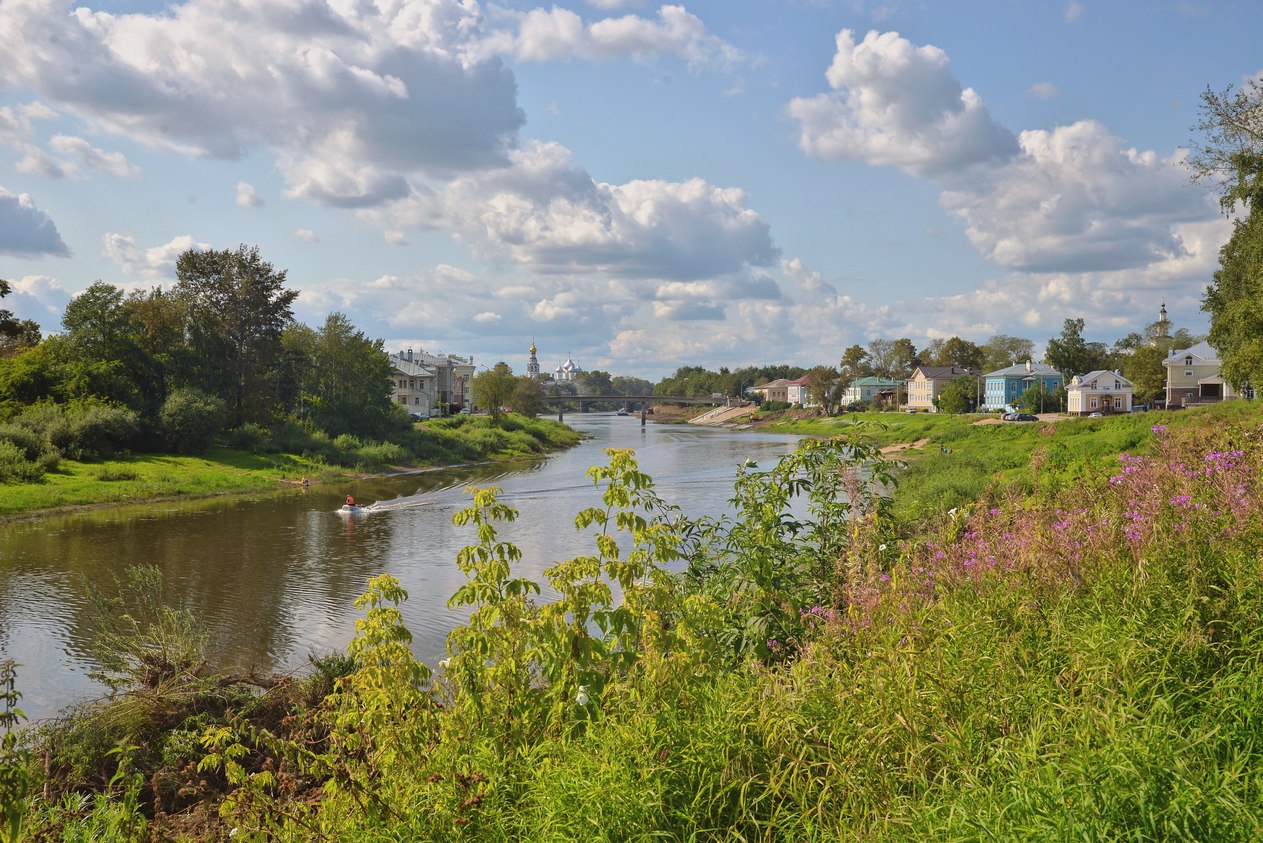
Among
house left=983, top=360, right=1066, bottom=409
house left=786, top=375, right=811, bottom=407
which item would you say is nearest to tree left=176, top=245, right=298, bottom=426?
house left=983, top=360, right=1066, bottom=409

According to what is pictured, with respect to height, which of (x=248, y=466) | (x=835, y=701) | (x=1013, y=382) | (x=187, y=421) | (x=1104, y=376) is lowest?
(x=248, y=466)

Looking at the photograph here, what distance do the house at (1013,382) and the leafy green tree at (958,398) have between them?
244 inches

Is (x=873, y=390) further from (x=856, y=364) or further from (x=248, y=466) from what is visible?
(x=248, y=466)

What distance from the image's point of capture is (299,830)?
542 cm

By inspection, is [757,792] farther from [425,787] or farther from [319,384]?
[319,384]

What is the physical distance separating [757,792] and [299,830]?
2965 mm

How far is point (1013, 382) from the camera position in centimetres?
11194

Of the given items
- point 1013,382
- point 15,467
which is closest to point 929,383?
point 1013,382

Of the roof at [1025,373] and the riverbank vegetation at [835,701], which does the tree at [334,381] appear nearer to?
the riverbank vegetation at [835,701]

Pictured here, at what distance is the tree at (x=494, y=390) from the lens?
86688mm

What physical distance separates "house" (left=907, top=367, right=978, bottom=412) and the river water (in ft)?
279

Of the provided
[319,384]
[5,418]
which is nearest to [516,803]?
[5,418]

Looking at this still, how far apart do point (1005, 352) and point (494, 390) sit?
95.4m

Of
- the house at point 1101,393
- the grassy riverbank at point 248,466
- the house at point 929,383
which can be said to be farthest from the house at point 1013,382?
the grassy riverbank at point 248,466
